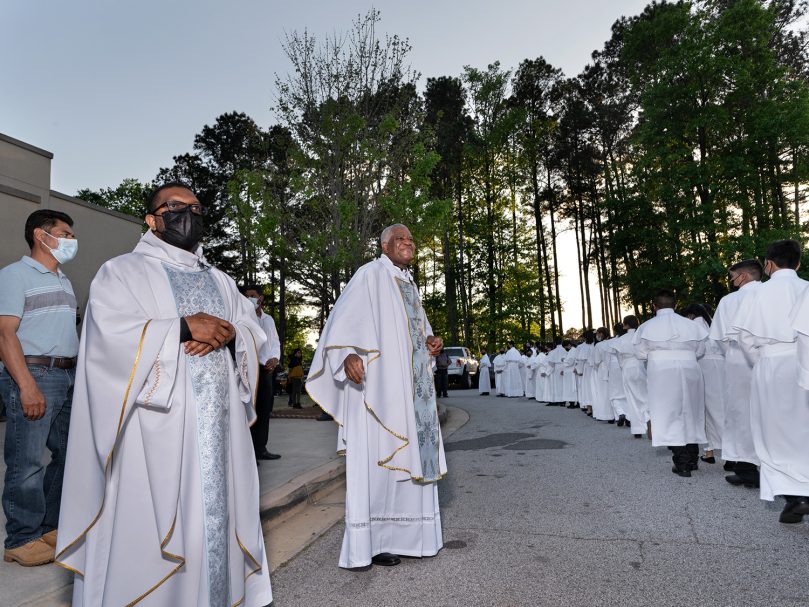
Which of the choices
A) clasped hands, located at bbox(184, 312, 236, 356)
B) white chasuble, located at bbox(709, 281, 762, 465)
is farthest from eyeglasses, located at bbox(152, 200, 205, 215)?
white chasuble, located at bbox(709, 281, 762, 465)

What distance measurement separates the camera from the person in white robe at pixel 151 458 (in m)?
2.48

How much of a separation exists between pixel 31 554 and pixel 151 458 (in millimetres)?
1820

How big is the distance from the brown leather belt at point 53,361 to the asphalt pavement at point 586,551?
6.20 feet

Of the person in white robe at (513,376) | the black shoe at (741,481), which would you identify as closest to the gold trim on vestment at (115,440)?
the black shoe at (741,481)

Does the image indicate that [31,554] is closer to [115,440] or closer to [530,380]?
[115,440]

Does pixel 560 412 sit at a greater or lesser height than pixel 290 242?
lesser

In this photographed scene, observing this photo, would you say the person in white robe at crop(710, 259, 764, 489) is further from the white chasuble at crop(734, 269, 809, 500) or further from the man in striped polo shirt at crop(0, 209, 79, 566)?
the man in striped polo shirt at crop(0, 209, 79, 566)

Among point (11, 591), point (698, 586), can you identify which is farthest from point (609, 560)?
point (11, 591)

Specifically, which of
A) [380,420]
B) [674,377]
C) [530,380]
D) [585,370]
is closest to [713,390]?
[674,377]

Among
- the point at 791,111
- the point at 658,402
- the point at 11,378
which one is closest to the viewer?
the point at 11,378

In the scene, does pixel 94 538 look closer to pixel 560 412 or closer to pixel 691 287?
pixel 560 412

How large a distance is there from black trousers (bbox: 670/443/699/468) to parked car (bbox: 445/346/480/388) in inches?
769

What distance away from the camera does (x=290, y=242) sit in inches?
589

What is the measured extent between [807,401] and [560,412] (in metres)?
10.4
